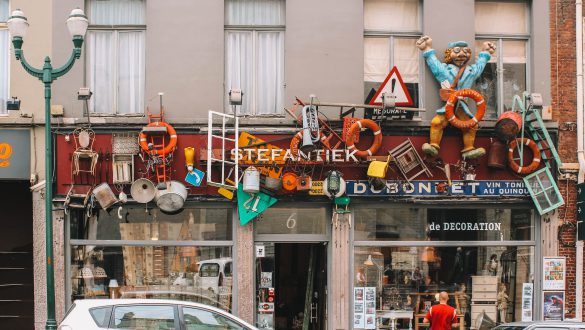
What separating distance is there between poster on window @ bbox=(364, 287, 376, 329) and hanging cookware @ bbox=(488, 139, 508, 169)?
3434 mm

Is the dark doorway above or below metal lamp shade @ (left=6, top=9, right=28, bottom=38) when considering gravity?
below

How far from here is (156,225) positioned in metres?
17.2

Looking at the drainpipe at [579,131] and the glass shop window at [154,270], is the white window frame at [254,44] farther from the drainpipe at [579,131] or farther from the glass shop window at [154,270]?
the drainpipe at [579,131]

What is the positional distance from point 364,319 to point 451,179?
3.27 meters

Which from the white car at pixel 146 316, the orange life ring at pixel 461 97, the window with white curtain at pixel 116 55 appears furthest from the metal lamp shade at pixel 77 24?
the orange life ring at pixel 461 97

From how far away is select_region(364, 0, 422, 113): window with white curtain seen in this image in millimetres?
17703

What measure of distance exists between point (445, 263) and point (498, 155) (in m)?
2.41

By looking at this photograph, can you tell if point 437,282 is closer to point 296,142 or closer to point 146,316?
point 296,142

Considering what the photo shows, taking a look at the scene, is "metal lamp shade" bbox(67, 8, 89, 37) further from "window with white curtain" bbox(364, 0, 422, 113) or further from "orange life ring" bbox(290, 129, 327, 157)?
"window with white curtain" bbox(364, 0, 422, 113)

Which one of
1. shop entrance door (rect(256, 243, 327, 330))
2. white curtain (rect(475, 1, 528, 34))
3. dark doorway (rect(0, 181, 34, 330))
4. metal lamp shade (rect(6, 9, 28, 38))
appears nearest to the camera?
metal lamp shade (rect(6, 9, 28, 38))

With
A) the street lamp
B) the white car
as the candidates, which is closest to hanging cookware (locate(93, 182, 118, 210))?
the street lamp

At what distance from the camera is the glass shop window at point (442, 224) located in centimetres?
1733

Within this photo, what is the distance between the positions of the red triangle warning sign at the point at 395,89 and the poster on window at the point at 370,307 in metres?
3.74

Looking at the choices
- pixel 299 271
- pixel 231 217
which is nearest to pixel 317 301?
pixel 299 271
